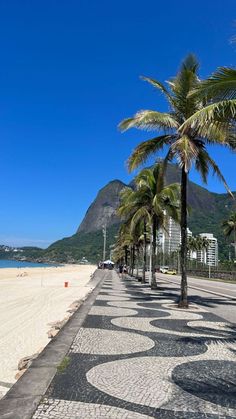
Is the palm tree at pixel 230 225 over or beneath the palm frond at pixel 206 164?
over

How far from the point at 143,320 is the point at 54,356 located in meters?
5.43

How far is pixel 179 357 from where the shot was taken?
7527mm

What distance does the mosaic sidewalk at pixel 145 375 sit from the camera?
15.8 feet

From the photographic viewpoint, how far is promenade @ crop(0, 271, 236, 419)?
4.80 metres

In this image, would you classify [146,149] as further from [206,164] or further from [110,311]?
[110,311]

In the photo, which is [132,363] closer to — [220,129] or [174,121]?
[220,129]

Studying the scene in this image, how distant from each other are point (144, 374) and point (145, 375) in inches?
2.4

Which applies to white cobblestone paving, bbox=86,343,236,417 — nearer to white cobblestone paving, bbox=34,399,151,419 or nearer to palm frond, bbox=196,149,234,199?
white cobblestone paving, bbox=34,399,151,419

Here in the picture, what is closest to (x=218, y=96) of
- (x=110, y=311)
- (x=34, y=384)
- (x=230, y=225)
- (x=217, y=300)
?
(x=34, y=384)

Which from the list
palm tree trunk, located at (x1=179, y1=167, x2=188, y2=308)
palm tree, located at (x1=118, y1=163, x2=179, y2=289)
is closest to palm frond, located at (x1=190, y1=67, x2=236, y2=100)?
palm tree trunk, located at (x1=179, y1=167, x2=188, y2=308)

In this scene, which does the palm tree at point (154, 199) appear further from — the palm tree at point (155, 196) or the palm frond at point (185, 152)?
the palm frond at point (185, 152)

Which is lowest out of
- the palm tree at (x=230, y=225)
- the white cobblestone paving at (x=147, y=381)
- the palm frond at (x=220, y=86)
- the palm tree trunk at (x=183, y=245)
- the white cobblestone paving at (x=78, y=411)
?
the white cobblestone paving at (x=78, y=411)

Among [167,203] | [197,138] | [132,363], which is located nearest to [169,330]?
[132,363]

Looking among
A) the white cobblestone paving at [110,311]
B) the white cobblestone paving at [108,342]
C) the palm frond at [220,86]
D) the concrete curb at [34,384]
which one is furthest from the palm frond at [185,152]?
the concrete curb at [34,384]
